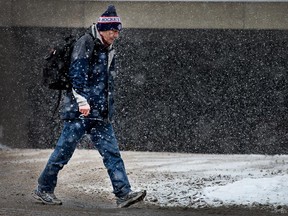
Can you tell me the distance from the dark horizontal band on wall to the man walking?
537cm

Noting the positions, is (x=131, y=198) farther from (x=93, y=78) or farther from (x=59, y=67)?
(x=59, y=67)

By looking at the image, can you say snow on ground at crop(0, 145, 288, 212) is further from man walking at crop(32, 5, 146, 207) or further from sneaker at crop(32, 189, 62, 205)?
sneaker at crop(32, 189, 62, 205)

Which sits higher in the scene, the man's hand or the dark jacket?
the dark jacket

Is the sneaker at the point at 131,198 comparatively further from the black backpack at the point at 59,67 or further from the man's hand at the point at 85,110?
the black backpack at the point at 59,67

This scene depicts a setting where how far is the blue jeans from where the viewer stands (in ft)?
29.4

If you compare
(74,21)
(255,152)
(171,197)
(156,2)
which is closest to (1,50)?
(74,21)

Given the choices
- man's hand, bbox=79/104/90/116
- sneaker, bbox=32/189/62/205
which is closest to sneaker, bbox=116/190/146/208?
sneaker, bbox=32/189/62/205

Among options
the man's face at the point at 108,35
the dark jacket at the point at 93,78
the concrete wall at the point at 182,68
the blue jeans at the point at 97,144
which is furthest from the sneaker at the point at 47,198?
the concrete wall at the point at 182,68

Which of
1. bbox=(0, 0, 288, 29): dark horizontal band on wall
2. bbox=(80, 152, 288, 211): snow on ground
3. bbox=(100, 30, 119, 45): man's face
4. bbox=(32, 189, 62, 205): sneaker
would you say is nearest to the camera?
bbox=(100, 30, 119, 45): man's face

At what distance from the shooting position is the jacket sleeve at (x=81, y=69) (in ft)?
28.7

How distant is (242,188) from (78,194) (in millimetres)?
1796

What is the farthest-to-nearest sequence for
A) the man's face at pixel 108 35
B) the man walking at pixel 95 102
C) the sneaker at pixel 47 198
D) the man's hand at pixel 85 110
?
the sneaker at pixel 47 198
the man's face at pixel 108 35
the man walking at pixel 95 102
the man's hand at pixel 85 110

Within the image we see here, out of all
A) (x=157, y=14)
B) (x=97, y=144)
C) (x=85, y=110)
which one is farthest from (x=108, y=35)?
(x=157, y=14)

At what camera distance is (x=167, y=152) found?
14.7 meters
